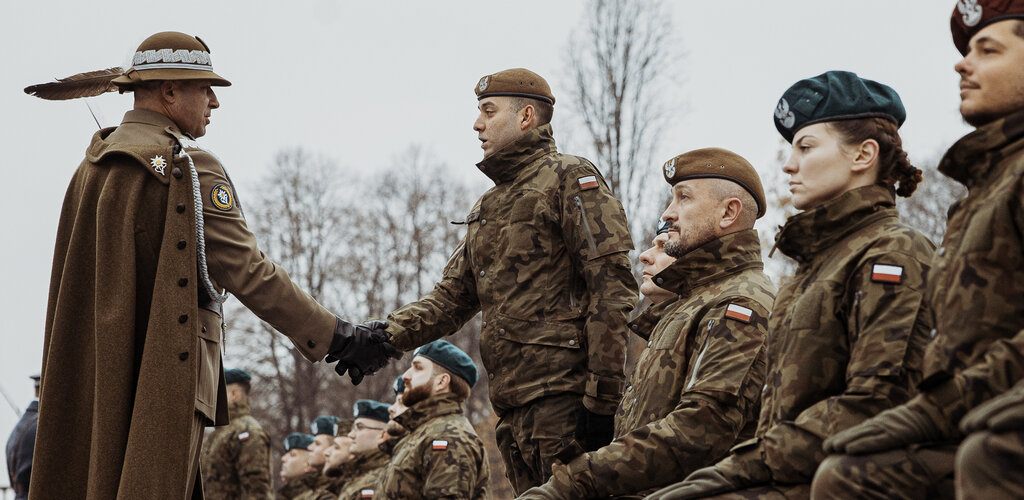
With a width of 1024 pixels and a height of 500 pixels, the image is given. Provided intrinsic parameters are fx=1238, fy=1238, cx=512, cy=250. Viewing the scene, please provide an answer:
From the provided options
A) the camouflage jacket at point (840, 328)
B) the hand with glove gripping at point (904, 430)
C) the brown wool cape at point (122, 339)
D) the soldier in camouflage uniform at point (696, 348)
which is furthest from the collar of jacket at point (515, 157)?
the hand with glove gripping at point (904, 430)

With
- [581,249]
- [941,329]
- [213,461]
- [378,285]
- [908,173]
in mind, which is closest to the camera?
[941,329]

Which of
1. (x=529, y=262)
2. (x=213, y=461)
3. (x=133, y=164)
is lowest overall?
(x=213, y=461)

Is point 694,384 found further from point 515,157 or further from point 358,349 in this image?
point 515,157

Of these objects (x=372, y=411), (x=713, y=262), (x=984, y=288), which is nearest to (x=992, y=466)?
(x=984, y=288)

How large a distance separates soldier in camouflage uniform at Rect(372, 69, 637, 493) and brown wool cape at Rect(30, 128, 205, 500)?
1.60m

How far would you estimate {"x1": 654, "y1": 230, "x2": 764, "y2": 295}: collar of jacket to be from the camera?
17.8ft

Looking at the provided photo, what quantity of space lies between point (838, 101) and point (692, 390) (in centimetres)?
127

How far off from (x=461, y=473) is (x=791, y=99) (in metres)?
5.18

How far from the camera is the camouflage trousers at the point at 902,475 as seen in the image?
3145 mm

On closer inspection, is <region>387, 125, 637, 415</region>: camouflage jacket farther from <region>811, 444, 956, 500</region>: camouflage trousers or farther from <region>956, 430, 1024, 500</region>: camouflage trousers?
<region>956, 430, 1024, 500</region>: camouflage trousers

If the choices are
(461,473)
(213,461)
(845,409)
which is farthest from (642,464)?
(213,461)

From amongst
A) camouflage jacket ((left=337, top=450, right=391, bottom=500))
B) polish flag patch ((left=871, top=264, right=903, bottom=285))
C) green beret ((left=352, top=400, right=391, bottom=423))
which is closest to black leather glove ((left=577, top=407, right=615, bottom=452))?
polish flag patch ((left=871, top=264, right=903, bottom=285))

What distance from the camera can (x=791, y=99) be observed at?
446 cm

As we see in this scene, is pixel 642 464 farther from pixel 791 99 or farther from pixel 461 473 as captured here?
pixel 461 473
